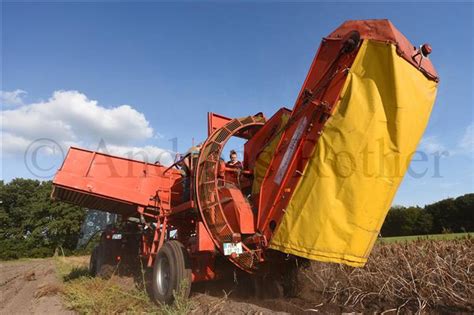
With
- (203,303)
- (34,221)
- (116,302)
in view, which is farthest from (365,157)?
(34,221)

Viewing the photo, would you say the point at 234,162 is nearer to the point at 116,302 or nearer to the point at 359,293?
the point at 359,293

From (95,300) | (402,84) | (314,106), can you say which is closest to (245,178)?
(314,106)

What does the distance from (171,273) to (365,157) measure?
12.1 ft

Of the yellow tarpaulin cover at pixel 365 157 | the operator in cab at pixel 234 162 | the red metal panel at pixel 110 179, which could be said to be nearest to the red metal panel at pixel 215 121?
the operator in cab at pixel 234 162

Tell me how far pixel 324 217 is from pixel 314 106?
144 cm

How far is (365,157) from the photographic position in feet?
13.1

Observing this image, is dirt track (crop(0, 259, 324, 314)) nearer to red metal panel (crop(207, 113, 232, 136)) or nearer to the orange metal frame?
the orange metal frame

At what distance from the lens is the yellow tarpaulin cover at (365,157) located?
12.9ft

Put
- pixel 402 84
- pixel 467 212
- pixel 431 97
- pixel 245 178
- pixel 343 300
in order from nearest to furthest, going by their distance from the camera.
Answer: pixel 402 84
pixel 431 97
pixel 343 300
pixel 245 178
pixel 467 212

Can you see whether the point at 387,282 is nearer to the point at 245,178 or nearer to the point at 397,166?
the point at 397,166

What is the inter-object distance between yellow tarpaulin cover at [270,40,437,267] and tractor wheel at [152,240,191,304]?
240 cm

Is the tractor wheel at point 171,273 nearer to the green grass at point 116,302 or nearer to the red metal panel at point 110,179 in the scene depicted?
the green grass at point 116,302

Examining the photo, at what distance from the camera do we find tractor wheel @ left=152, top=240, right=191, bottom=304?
231 inches

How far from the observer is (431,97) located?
4.23 m
